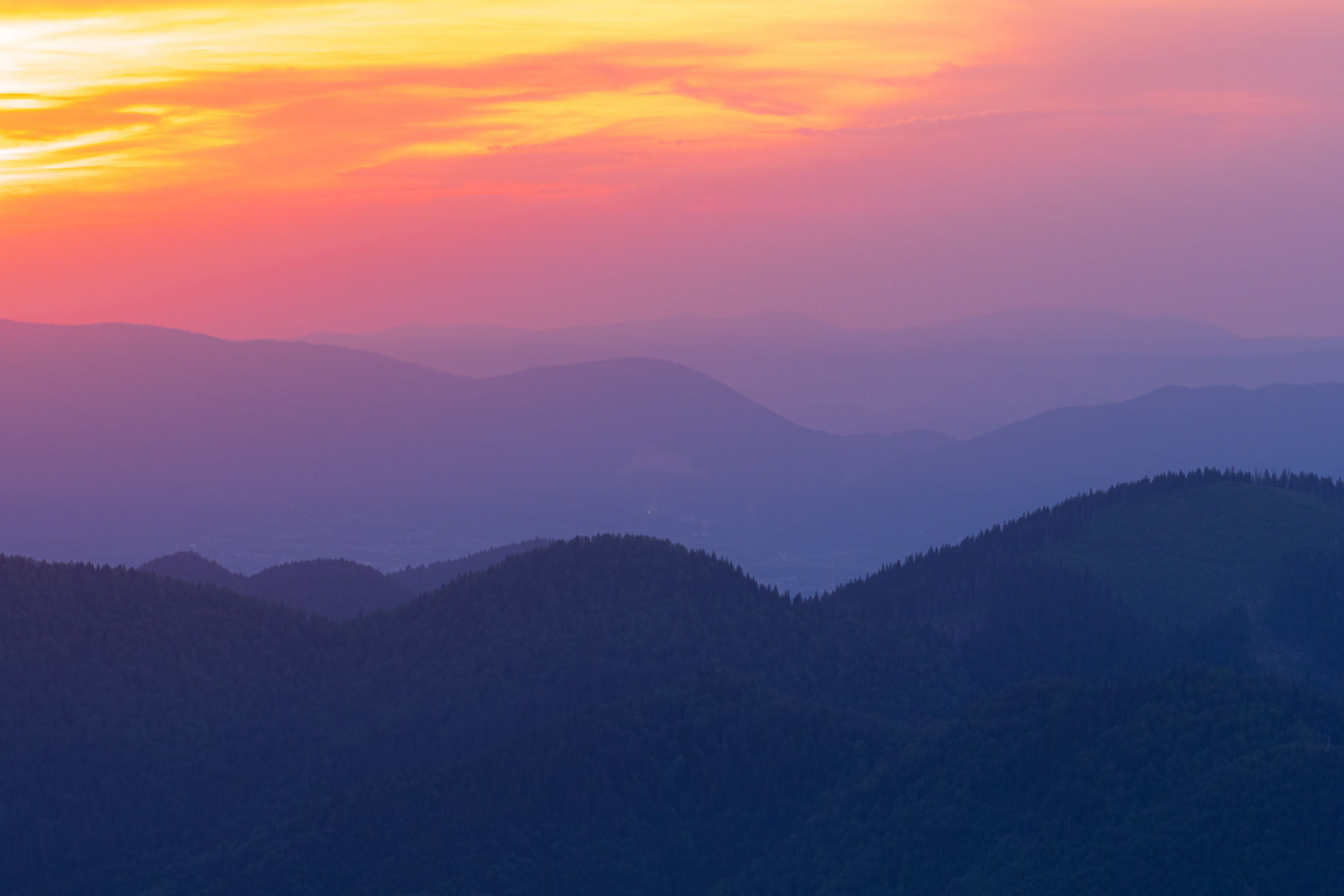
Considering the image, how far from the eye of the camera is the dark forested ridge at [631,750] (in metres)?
116

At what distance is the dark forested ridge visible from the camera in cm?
11600

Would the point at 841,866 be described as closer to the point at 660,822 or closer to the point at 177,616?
the point at 660,822

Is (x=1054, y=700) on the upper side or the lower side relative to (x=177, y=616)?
lower

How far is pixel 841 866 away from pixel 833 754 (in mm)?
18328

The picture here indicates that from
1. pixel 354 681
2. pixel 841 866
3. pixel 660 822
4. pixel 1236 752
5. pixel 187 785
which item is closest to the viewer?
pixel 1236 752

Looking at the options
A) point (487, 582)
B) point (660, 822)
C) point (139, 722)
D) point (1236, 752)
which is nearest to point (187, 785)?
point (139, 722)

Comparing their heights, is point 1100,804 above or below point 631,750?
below

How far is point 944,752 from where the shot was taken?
132 meters

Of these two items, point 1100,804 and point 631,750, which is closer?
point 1100,804

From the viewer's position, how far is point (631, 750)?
144 meters

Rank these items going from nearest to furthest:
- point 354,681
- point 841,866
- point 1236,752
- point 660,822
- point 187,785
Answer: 1. point 1236,752
2. point 841,866
3. point 660,822
4. point 187,785
5. point 354,681

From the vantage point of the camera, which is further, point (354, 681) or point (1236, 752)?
point (354, 681)

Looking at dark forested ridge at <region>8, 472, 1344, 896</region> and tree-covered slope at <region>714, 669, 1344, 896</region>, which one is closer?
tree-covered slope at <region>714, 669, 1344, 896</region>

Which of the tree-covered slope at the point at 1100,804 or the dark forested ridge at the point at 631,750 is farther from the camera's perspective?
the dark forested ridge at the point at 631,750
